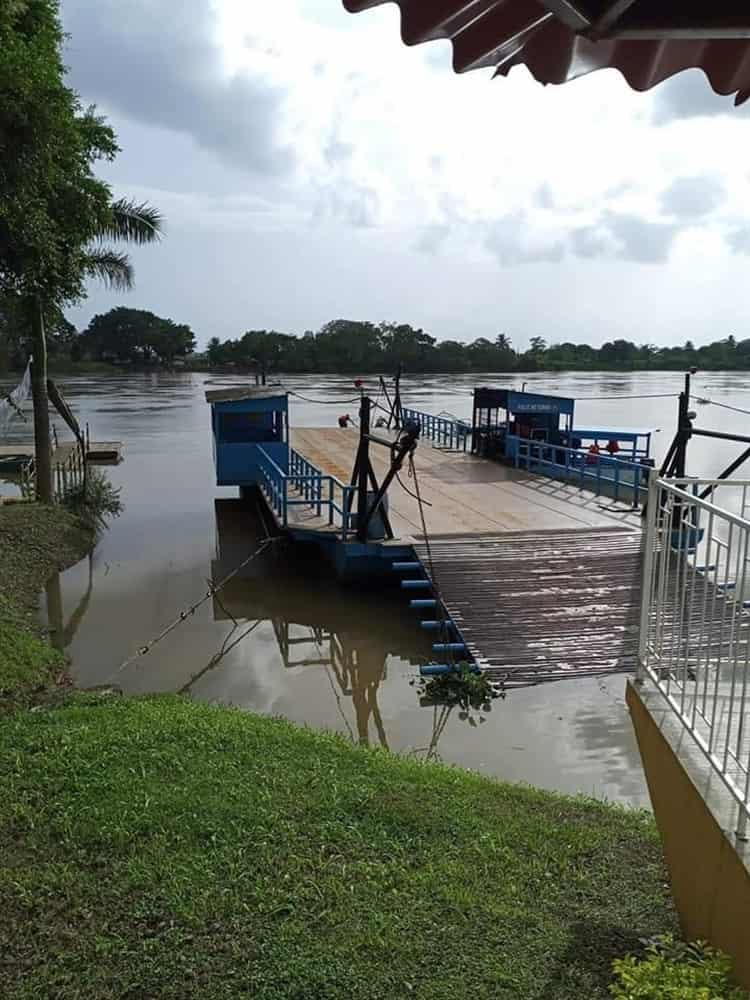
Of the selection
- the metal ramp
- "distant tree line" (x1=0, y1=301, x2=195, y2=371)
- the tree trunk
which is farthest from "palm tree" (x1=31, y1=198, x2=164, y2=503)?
"distant tree line" (x1=0, y1=301, x2=195, y2=371)

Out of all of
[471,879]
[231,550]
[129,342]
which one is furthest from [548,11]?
[129,342]

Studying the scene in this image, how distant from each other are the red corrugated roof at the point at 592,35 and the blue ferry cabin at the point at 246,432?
1277cm

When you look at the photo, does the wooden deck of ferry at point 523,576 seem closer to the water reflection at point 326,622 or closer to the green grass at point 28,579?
the water reflection at point 326,622

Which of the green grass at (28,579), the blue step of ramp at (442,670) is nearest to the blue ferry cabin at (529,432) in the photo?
the green grass at (28,579)

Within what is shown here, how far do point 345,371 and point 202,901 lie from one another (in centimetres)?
5852

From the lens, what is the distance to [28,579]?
37.2 ft

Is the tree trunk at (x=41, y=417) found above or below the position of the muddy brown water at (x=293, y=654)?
above

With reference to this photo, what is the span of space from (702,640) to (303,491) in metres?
10.3

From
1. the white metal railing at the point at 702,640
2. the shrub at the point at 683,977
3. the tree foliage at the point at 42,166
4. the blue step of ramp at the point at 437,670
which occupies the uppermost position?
the tree foliage at the point at 42,166

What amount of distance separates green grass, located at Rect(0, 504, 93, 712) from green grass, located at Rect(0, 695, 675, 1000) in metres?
2.32

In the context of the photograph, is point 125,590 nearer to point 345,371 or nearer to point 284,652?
point 284,652

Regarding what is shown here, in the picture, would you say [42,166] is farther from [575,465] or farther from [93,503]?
[575,465]

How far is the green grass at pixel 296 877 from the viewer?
292 centimetres

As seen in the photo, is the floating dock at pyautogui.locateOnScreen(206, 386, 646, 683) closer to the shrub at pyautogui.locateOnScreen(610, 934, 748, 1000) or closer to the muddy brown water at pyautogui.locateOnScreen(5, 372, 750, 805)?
the muddy brown water at pyautogui.locateOnScreen(5, 372, 750, 805)
